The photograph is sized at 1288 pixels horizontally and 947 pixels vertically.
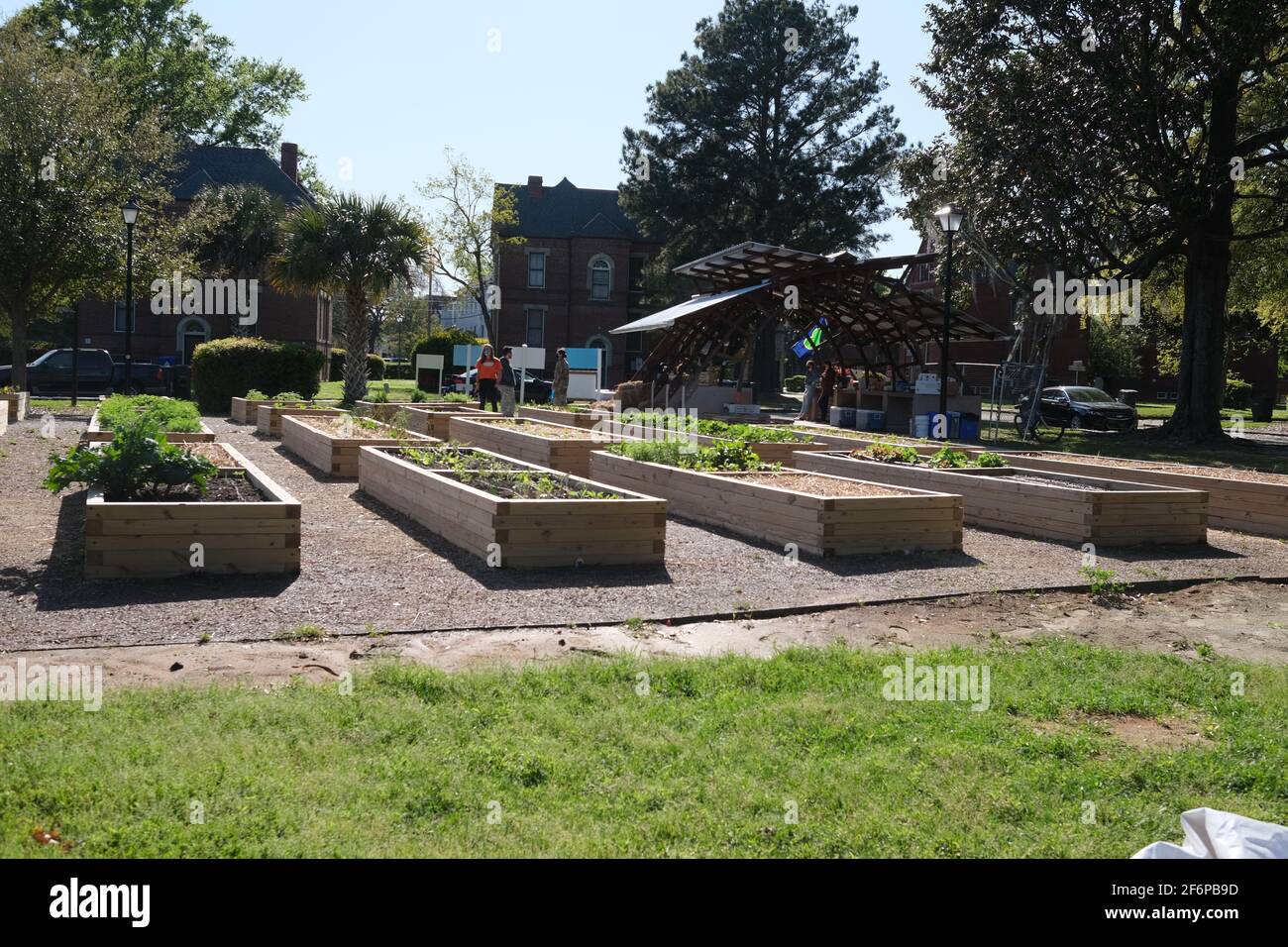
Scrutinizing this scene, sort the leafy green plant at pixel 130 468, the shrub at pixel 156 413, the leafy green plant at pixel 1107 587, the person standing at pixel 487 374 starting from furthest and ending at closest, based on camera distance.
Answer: the person standing at pixel 487 374 < the shrub at pixel 156 413 < the leafy green plant at pixel 1107 587 < the leafy green plant at pixel 130 468

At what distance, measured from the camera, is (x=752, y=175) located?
52031 mm

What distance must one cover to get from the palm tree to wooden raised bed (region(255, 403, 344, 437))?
6.94 metres

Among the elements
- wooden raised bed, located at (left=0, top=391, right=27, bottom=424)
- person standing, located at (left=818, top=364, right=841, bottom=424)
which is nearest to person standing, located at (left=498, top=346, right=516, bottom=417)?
person standing, located at (left=818, top=364, right=841, bottom=424)

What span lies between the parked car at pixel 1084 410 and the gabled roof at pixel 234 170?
39015 mm

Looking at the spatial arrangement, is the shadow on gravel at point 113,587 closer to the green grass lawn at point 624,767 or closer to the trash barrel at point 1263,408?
the green grass lawn at point 624,767

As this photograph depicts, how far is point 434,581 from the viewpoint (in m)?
8.29

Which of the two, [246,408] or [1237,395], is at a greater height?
[1237,395]

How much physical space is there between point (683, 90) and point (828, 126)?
7523mm

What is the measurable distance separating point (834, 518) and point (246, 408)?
1955 cm

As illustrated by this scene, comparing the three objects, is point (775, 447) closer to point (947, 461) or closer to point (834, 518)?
point (947, 461)

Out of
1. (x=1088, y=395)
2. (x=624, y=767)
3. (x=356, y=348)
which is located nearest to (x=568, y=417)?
(x=356, y=348)

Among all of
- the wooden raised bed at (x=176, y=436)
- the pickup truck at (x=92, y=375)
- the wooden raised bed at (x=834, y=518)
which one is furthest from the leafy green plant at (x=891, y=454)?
the pickup truck at (x=92, y=375)

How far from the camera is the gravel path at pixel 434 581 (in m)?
6.87
